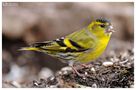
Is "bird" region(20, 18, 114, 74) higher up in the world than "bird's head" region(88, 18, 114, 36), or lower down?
lower down

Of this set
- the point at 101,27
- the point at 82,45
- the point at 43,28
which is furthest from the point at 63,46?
the point at 43,28

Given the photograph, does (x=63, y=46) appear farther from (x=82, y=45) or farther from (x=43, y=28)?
(x=43, y=28)

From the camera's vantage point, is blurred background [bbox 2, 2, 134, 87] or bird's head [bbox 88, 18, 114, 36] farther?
blurred background [bbox 2, 2, 134, 87]

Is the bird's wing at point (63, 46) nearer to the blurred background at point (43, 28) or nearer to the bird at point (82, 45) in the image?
the bird at point (82, 45)

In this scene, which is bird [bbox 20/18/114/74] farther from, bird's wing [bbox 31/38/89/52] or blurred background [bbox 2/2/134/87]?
blurred background [bbox 2/2/134/87]

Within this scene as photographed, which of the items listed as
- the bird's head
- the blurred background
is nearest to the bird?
the bird's head

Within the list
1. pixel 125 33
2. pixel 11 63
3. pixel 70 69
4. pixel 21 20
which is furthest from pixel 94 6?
pixel 70 69

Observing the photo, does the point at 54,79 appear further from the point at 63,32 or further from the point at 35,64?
the point at 63,32
